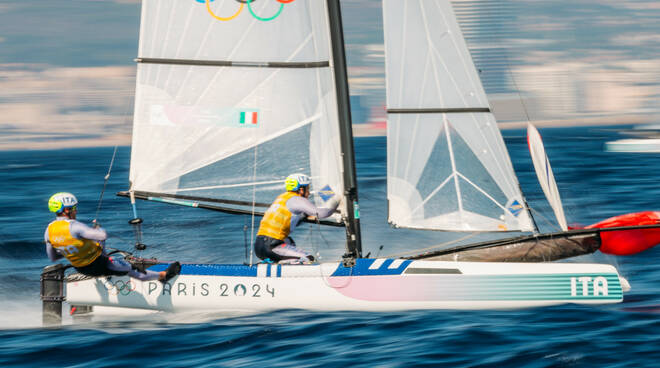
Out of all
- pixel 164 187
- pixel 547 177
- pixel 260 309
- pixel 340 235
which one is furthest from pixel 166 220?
pixel 547 177

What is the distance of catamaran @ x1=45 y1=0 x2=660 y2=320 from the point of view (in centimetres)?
962

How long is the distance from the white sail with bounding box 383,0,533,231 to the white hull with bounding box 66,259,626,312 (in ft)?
3.32

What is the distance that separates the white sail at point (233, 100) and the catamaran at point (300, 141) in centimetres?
1

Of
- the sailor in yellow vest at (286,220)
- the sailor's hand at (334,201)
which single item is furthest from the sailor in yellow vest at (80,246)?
the sailor's hand at (334,201)

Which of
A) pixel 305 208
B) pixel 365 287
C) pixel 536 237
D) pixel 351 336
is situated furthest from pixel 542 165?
pixel 351 336

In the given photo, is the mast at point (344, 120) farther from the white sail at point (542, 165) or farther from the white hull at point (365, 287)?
the white sail at point (542, 165)

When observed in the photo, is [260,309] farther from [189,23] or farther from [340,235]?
[340,235]

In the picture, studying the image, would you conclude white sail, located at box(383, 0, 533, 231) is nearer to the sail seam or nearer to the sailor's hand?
the sailor's hand

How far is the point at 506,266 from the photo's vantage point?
9078 millimetres

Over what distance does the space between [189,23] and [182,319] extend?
351cm

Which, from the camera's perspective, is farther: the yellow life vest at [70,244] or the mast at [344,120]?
the mast at [344,120]

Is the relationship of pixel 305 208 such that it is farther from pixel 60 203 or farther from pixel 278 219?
pixel 60 203

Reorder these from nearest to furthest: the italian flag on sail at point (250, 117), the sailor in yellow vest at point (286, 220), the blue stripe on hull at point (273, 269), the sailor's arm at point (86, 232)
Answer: the sailor's arm at point (86, 232)
the blue stripe on hull at point (273, 269)
the sailor in yellow vest at point (286, 220)
the italian flag on sail at point (250, 117)

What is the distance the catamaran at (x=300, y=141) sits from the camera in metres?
9.62
